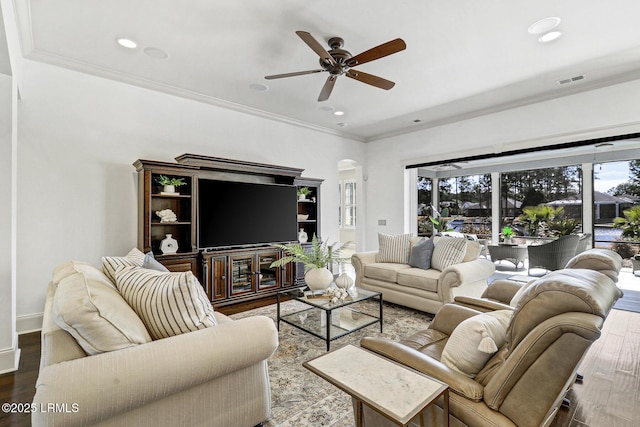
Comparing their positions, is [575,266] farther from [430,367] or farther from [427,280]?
[427,280]

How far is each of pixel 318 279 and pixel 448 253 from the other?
1.73 m

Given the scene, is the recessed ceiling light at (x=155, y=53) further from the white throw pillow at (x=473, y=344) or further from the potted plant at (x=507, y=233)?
the potted plant at (x=507, y=233)

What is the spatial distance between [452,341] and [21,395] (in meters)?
2.76

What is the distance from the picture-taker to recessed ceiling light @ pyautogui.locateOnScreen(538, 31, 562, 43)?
2721 mm

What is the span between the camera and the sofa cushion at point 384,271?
3892mm

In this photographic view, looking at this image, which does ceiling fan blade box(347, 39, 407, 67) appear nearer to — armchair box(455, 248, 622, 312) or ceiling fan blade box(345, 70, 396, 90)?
ceiling fan blade box(345, 70, 396, 90)

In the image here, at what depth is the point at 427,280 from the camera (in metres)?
3.51

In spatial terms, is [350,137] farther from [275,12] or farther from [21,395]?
[21,395]

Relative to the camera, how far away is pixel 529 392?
109 cm

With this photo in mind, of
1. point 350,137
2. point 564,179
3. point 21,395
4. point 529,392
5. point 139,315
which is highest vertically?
point 350,137

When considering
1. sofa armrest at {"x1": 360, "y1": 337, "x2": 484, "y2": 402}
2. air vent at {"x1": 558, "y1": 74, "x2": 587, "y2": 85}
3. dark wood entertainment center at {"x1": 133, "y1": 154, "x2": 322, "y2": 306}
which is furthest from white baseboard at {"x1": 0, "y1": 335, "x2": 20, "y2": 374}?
air vent at {"x1": 558, "y1": 74, "x2": 587, "y2": 85}

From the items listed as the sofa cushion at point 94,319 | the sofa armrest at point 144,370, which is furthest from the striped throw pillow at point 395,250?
the sofa cushion at point 94,319

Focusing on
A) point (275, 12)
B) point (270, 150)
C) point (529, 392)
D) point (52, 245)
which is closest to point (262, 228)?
point (270, 150)

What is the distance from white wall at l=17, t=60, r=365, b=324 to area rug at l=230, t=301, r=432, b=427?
2.41 m
